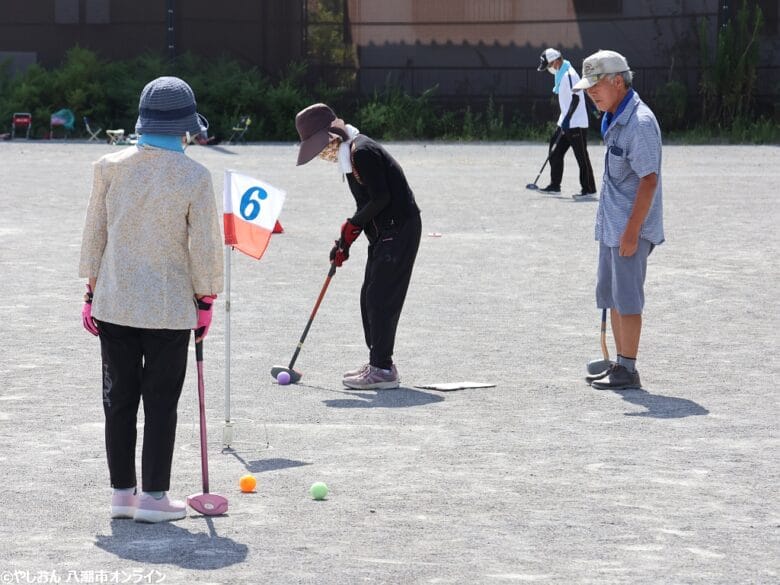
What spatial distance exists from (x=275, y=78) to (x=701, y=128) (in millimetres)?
9050

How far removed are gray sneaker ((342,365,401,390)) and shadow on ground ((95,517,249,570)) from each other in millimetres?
2951

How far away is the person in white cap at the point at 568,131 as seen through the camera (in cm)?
2042

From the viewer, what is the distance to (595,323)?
37.7 feet

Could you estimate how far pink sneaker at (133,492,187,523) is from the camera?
6.33m

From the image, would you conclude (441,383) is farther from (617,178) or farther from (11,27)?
(11,27)

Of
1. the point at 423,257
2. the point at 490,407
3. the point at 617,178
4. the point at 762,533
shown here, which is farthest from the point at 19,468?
the point at 423,257

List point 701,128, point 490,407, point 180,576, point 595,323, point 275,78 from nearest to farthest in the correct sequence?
1. point 180,576
2. point 490,407
3. point 595,323
4. point 701,128
5. point 275,78

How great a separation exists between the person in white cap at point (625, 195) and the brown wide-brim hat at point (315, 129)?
1501 mm

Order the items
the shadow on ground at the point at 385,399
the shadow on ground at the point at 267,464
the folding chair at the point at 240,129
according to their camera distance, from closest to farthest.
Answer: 1. the shadow on ground at the point at 267,464
2. the shadow on ground at the point at 385,399
3. the folding chair at the point at 240,129

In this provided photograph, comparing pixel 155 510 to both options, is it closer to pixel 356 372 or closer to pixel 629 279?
pixel 356 372

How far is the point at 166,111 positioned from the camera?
634 centimetres

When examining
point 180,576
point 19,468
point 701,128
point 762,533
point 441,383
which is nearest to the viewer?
point 180,576

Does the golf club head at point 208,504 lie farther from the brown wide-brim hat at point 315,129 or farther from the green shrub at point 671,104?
the green shrub at point 671,104

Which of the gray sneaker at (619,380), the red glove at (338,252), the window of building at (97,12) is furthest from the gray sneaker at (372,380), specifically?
the window of building at (97,12)
